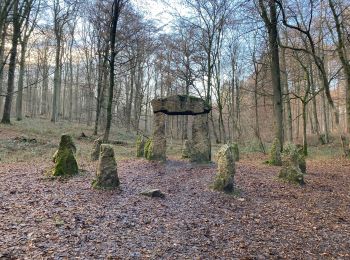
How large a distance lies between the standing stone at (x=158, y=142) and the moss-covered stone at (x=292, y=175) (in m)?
4.54

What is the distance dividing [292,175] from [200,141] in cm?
387

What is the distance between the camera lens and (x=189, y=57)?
2803 cm

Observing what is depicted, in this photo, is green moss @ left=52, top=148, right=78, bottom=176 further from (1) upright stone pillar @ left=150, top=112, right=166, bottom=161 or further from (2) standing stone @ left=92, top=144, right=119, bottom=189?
(1) upright stone pillar @ left=150, top=112, right=166, bottom=161

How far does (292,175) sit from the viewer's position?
33.9 feet

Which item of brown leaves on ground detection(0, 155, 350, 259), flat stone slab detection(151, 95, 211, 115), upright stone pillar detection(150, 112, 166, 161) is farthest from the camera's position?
flat stone slab detection(151, 95, 211, 115)

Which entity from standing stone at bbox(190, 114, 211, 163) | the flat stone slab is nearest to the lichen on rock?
standing stone at bbox(190, 114, 211, 163)

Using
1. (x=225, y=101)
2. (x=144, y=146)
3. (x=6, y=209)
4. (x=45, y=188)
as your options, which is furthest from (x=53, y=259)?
(x=225, y=101)

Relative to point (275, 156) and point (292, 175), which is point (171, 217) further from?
point (275, 156)

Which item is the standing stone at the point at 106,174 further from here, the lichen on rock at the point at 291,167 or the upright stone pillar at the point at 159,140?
the lichen on rock at the point at 291,167

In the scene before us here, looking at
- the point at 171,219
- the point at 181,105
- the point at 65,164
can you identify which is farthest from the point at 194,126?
the point at 171,219

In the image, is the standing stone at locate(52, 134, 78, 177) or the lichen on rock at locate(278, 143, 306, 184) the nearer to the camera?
the standing stone at locate(52, 134, 78, 177)

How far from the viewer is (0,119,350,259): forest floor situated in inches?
201

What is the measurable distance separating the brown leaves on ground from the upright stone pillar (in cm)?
205

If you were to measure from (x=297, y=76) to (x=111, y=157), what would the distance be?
22128 millimetres
